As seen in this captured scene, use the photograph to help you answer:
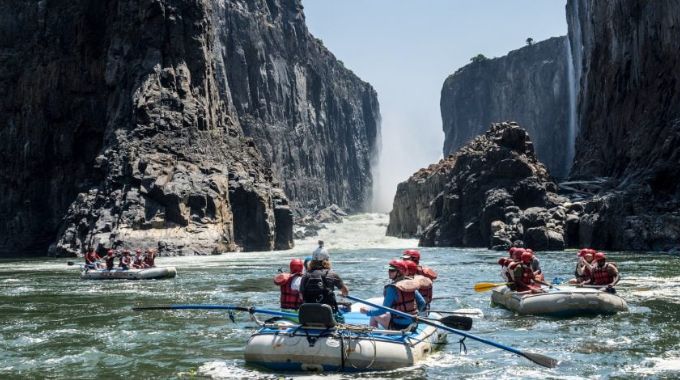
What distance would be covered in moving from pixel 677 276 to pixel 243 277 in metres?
20.3

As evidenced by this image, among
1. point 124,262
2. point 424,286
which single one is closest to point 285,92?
point 124,262

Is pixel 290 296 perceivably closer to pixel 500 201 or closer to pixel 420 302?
pixel 420 302

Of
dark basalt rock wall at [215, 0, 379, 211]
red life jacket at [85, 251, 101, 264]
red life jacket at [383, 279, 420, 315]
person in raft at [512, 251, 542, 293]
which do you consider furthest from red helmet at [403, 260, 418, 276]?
dark basalt rock wall at [215, 0, 379, 211]

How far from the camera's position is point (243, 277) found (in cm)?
3838

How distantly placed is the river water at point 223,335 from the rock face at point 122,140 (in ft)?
115

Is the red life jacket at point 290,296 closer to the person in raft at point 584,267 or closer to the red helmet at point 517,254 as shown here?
the red helmet at point 517,254

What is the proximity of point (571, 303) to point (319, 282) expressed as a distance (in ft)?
32.3

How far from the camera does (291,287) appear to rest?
1708cm

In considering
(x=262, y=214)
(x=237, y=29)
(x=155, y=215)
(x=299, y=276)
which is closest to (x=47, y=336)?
(x=299, y=276)

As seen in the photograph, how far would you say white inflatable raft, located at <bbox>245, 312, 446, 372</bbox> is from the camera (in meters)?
13.9

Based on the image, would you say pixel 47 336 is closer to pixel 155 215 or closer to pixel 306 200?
pixel 155 215

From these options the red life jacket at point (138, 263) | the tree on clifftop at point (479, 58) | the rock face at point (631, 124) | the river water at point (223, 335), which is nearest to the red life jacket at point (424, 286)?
the river water at point (223, 335)

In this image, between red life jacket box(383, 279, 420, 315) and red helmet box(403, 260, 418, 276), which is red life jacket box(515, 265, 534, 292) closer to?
red helmet box(403, 260, 418, 276)

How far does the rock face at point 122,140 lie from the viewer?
225ft
